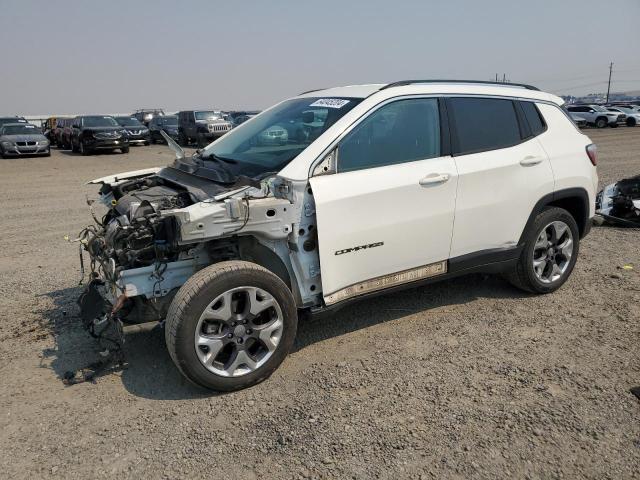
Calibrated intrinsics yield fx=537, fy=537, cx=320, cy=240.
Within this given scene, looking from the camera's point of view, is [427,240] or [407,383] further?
[427,240]

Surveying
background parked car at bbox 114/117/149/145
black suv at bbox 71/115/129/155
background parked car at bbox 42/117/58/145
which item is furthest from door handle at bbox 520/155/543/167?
background parked car at bbox 42/117/58/145

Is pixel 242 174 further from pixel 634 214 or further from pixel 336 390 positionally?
pixel 634 214

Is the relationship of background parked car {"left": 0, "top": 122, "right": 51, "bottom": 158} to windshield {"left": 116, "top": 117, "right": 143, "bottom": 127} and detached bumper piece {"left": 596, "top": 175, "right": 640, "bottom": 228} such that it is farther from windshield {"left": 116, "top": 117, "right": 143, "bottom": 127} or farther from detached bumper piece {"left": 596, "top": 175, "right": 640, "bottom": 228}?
detached bumper piece {"left": 596, "top": 175, "right": 640, "bottom": 228}

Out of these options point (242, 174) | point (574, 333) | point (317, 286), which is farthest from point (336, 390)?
point (574, 333)

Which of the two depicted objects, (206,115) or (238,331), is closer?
(238,331)

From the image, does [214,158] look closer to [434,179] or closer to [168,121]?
[434,179]

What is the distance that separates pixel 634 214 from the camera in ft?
24.8

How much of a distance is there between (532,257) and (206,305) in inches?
119

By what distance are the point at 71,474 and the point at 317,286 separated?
185 centimetres

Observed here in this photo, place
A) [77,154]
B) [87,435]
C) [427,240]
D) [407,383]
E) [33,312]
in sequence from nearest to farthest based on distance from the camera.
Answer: [87,435] → [407,383] → [427,240] → [33,312] → [77,154]

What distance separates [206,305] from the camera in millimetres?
3297

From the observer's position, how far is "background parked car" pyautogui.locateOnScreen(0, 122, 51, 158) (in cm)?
2167

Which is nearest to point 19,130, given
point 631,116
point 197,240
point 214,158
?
→ point 214,158

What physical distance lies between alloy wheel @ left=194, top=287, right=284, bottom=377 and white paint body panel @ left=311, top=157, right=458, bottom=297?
467 millimetres
